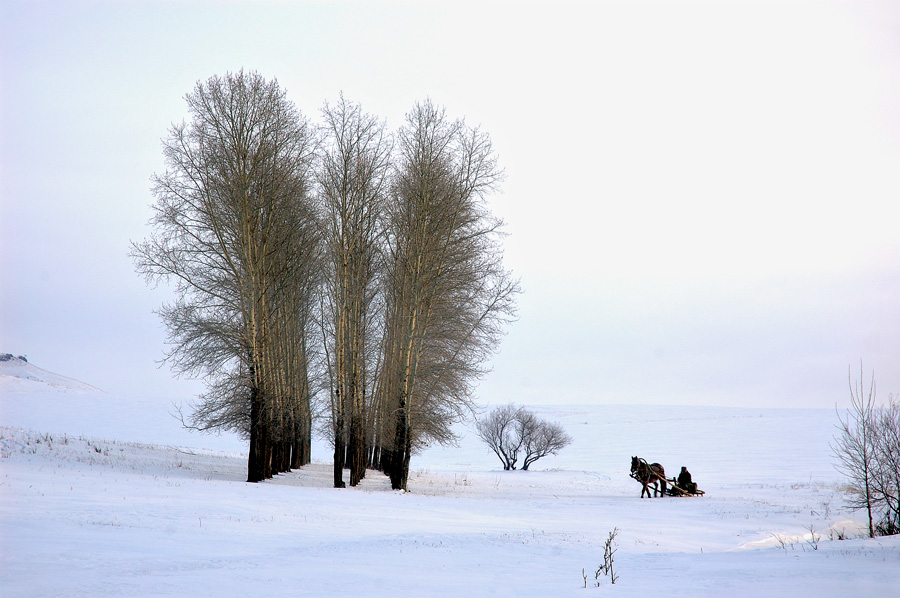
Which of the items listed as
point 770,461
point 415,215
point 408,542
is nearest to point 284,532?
point 408,542

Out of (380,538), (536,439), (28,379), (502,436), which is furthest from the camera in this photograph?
(28,379)

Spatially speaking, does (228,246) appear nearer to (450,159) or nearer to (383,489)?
(450,159)

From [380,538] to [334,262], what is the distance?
1154 cm

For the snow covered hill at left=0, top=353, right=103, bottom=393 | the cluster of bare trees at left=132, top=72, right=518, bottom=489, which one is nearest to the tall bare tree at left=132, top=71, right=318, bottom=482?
the cluster of bare trees at left=132, top=72, right=518, bottom=489

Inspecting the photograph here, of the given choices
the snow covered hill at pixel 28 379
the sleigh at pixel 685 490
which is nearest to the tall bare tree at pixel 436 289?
the sleigh at pixel 685 490

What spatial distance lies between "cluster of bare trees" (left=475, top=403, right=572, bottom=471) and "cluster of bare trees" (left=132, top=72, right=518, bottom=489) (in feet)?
79.3

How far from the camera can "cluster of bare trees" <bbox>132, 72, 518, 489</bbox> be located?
707 inches

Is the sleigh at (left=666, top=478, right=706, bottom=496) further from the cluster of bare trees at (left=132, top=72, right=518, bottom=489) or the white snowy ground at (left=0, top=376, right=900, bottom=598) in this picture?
the cluster of bare trees at (left=132, top=72, right=518, bottom=489)

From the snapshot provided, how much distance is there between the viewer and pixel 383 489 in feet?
64.6

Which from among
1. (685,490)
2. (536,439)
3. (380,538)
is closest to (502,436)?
(536,439)

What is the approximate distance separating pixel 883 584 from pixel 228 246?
56.2 feet

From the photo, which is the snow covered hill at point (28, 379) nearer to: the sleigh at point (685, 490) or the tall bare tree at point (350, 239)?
the tall bare tree at point (350, 239)

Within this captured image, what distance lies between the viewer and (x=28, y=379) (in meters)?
74.8

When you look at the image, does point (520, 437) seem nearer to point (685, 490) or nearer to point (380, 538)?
point (685, 490)
